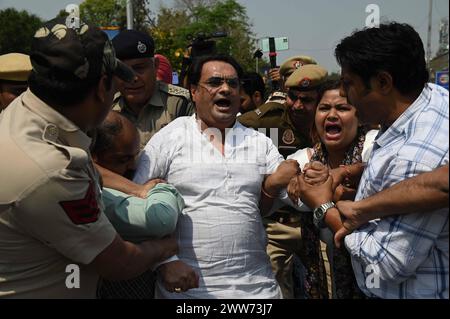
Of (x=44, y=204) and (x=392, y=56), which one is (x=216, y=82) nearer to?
(x=392, y=56)

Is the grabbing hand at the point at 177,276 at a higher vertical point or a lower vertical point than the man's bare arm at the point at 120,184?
lower

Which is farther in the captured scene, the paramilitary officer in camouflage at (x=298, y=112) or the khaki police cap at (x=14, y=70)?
the paramilitary officer in camouflage at (x=298, y=112)

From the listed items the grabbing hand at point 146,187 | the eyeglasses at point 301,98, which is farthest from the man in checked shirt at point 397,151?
the eyeglasses at point 301,98

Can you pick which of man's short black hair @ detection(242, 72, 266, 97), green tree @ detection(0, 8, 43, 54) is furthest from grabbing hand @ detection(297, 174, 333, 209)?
green tree @ detection(0, 8, 43, 54)

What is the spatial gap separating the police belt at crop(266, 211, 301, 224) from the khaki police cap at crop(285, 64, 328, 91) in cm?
86

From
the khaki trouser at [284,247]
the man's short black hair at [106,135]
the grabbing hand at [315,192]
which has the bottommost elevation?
the khaki trouser at [284,247]

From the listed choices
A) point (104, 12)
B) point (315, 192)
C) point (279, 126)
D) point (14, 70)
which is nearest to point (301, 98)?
point (279, 126)

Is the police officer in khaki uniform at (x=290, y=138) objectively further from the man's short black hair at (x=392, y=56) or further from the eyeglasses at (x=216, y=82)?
the man's short black hair at (x=392, y=56)

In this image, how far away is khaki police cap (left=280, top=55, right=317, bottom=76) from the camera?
3795 millimetres

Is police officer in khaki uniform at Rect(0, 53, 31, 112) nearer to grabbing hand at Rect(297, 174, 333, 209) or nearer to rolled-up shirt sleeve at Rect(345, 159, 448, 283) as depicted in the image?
grabbing hand at Rect(297, 174, 333, 209)

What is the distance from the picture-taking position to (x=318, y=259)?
8.28ft

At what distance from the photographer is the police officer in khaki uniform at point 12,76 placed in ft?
8.52

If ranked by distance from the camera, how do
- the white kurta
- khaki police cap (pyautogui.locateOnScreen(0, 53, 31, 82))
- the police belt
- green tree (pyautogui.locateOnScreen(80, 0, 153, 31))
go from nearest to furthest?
the white kurta
khaki police cap (pyautogui.locateOnScreen(0, 53, 31, 82))
the police belt
green tree (pyautogui.locateOnScreen(80, 0, 153, 31))
